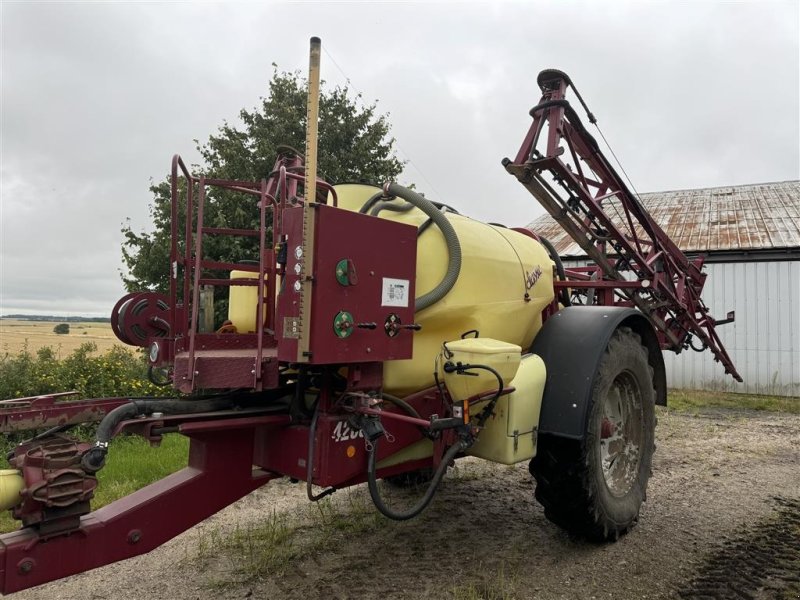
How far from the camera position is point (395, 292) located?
2830 mm

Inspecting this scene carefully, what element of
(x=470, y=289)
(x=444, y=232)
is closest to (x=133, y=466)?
(x=470, y=289)

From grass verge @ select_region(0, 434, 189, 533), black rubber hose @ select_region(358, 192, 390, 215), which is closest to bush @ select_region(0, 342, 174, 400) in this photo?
grass verge @ select_region(0, 434, 189, 533)

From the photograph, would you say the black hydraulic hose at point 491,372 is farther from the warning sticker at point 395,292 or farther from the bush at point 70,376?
the bush at point 70,376

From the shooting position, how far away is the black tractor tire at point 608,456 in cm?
362

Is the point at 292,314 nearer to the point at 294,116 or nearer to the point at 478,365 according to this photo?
the point at 478,365

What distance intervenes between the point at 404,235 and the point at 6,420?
188 cm

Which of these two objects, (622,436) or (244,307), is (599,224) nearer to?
(622,436)

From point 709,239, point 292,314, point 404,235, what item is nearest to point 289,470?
point 292,314

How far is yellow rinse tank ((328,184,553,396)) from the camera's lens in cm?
319

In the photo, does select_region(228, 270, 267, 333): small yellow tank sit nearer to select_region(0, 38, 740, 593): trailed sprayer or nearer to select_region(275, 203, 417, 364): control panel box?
select_region(0, 38, 740, 593): trailed sprayer

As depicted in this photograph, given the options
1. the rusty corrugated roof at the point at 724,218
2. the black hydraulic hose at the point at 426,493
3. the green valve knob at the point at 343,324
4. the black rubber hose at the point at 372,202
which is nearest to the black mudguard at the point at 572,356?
the black hydraulic hose at the point at 426,493

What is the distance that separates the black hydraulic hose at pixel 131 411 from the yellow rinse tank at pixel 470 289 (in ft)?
2.84

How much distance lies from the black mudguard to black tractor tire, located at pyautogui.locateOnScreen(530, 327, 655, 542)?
0.09 meters

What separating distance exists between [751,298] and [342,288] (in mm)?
12968
